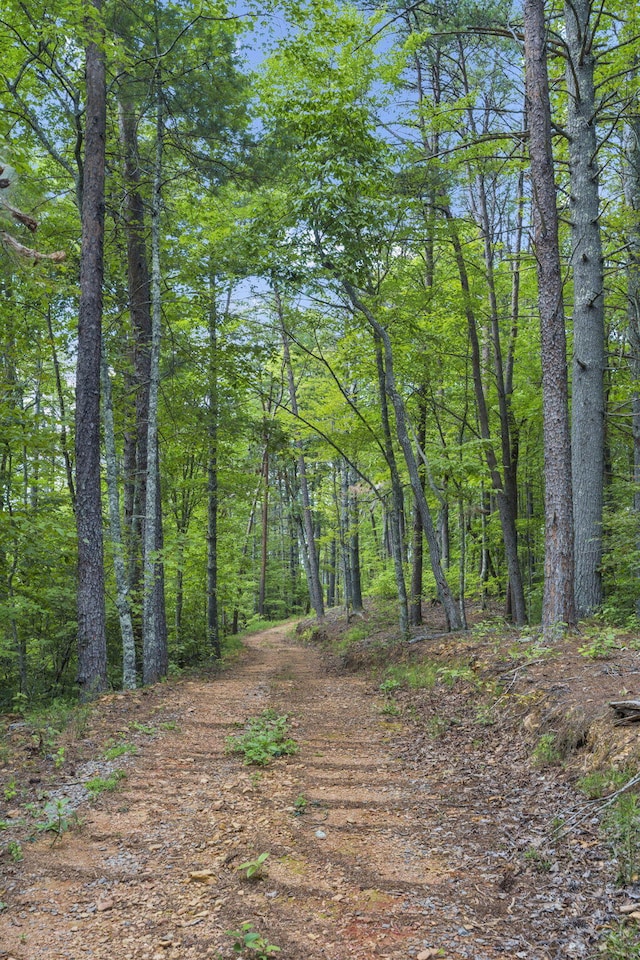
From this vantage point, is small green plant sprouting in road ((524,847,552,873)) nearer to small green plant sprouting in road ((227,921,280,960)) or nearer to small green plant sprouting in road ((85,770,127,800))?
small green plant sprouting in road ((227,921,280,960))

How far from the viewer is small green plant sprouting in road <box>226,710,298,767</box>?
5855 millimetres

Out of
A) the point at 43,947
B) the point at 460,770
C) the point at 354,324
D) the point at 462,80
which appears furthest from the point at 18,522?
the point at 462,80

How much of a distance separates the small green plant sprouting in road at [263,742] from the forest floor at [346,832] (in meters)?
0.12

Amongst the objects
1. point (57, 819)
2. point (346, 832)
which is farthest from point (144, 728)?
point (346, 832)

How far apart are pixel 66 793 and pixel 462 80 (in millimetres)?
14181

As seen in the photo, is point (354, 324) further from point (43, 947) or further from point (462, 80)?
point (43, 947)

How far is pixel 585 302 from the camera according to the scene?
8766 millimetres

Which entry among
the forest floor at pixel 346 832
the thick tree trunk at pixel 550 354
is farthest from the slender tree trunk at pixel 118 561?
the thick tree trunk at pixel 550 354

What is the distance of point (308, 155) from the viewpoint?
32.4 ft

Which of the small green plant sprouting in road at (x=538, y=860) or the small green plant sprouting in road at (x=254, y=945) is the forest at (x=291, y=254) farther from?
the small green plant sprouting in road at (x=254, y=945)

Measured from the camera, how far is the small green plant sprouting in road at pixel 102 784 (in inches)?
189

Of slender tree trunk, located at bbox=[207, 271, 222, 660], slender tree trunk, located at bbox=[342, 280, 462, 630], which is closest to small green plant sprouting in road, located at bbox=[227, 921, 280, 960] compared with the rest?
slender tree trunk, located at bbox=[342, 280, 462, 630]

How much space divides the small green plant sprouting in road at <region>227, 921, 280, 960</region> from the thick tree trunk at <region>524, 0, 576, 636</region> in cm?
520

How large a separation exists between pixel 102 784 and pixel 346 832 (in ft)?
7.26
